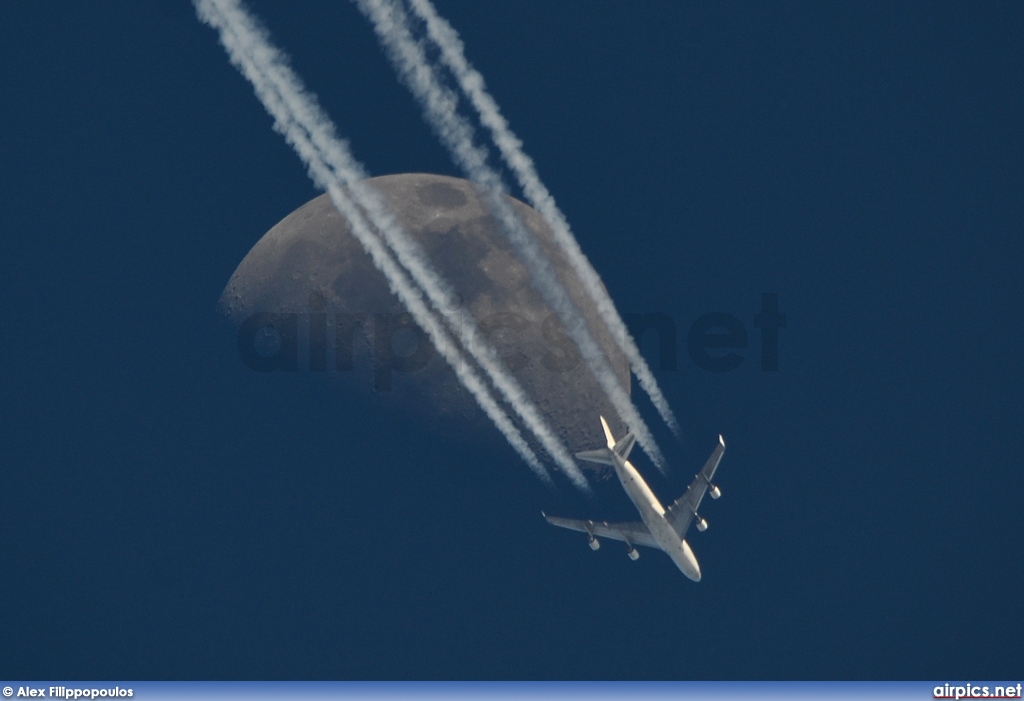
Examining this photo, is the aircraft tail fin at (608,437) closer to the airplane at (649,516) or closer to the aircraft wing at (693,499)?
the airplane at (649,516)

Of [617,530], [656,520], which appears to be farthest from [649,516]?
[617,530]

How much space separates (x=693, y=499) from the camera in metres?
89.7

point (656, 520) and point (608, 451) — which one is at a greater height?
point (608, 451)

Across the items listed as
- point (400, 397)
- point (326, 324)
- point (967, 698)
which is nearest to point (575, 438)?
point (400, 397)

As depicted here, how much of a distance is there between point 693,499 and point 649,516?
443 centimetres

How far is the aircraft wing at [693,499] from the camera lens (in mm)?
89125

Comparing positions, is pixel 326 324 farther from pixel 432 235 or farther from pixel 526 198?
pixel 526 198

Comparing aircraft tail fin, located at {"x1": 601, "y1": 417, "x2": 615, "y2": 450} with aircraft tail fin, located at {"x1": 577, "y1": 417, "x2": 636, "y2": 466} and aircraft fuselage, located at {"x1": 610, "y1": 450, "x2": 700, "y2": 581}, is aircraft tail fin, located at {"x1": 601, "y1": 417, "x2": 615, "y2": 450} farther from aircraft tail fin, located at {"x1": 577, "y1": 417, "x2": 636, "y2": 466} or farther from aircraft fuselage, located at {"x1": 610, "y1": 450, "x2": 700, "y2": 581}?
aircraft fuselage, located at {"x1": 610, "y1": 450, "x2": 700, "y2": 581}

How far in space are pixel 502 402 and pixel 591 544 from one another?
42.3 feet

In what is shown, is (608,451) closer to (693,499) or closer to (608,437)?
(608,437)

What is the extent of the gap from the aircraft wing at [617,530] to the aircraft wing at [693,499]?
2150 mm

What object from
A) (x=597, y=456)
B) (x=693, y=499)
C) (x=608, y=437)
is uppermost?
(x=608, y=437)

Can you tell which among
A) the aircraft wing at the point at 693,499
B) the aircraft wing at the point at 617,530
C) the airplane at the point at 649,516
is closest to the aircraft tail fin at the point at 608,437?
the airplane at the point at 649,516

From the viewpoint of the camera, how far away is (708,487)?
88188mm
